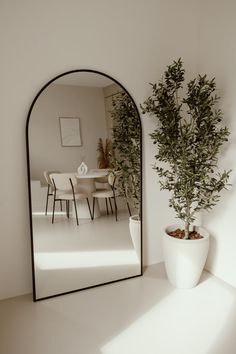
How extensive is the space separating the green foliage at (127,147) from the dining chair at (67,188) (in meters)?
0.35

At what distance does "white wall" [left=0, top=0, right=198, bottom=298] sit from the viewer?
192 cm

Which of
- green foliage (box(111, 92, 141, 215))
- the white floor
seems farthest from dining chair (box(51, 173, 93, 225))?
the white floor

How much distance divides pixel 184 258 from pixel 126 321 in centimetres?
66

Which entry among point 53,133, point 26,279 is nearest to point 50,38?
point 53,133

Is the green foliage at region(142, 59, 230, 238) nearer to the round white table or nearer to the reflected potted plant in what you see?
the reflected potted plant

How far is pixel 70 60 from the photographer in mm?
2064

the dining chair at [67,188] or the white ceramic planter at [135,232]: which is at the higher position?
the dining chair at [67,188]

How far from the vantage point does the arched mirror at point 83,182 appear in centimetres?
206

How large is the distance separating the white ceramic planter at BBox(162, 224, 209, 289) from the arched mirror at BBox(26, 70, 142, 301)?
324 millimetres

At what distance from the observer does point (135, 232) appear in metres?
2.44

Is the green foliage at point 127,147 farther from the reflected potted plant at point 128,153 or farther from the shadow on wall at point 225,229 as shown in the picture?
the shadow on wall at point 225,229

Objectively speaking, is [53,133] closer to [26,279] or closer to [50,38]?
[50,38]

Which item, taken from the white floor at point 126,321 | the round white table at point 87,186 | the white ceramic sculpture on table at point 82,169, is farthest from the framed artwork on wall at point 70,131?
the white floor at point 126,321

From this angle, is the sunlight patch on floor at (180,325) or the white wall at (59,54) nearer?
the sunlight patch on floor at (180,325)
